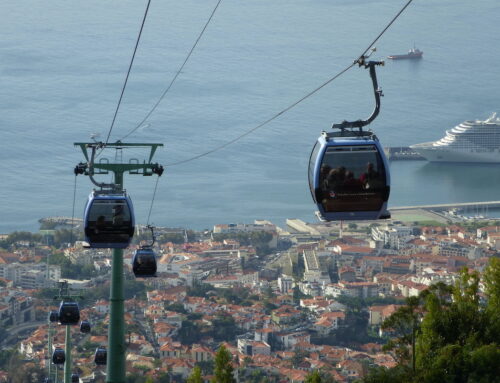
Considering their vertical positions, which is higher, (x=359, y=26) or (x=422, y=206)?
(x=359, y=26)

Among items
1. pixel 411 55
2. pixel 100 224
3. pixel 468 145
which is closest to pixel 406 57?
pixel 411 55

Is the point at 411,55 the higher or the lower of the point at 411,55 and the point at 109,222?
the higher

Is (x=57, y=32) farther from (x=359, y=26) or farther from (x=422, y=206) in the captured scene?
(x=422, y=206)

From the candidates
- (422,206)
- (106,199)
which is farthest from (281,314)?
(106,199)

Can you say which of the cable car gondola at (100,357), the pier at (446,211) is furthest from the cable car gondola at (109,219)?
the pier at (446,211)

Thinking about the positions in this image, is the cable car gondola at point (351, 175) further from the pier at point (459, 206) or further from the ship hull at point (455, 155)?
the ship hull at point (455, 155)

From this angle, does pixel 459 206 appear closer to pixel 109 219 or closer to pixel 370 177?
pixel 109 219

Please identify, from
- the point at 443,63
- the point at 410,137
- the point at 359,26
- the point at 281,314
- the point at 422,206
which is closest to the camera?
the point at 281,314
